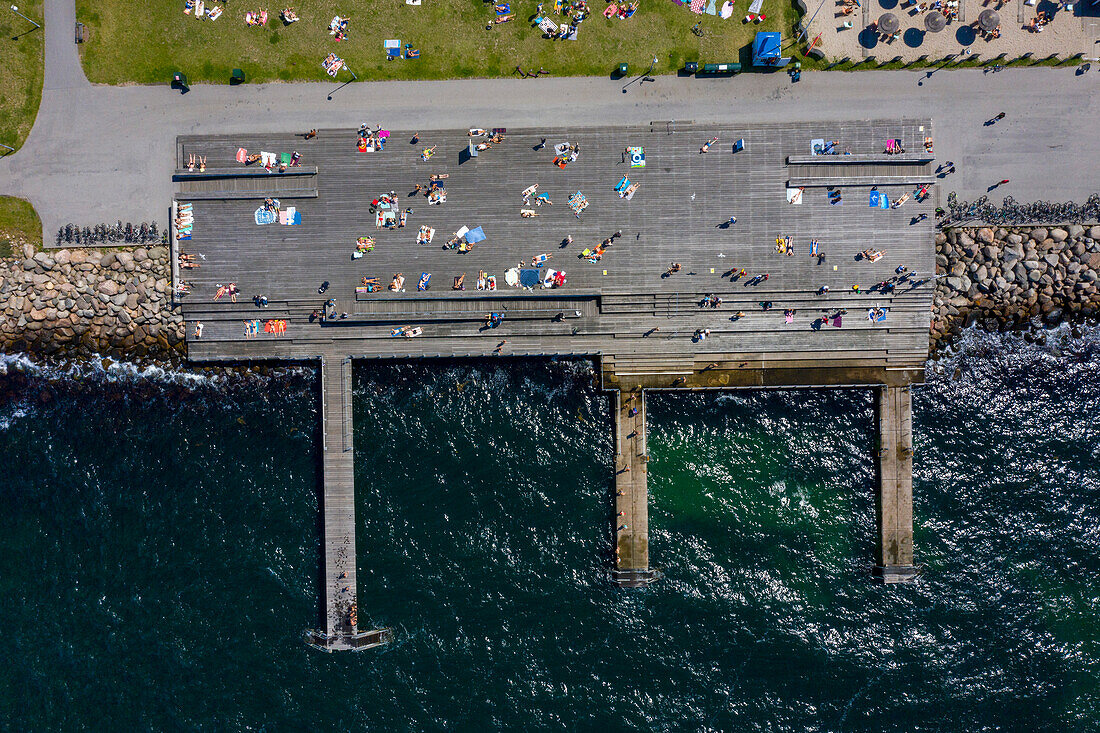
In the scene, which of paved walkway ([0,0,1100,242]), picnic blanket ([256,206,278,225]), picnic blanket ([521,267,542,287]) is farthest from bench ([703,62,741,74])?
picnic blanket ([256,206,278,225])

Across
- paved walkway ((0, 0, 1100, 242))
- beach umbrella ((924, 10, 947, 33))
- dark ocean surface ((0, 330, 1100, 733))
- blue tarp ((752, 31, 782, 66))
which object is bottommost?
dark ocean surface ((0, 330, 1100, 733))

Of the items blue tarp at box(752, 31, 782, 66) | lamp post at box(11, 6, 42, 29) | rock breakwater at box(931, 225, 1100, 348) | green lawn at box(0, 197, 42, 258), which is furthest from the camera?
green lawn at box(0, 197, 42, 258)

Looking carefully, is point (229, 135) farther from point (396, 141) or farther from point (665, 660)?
point (665, 660)

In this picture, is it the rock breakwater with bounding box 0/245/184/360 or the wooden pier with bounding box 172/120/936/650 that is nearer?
the wooden pier with bounding box 172/120/936/650

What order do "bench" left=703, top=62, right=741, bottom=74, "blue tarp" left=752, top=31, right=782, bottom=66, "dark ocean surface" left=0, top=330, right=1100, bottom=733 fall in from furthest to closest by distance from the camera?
1. "dark ocean surface" left=0, top=330, right=1100, bottom=733
2. "bench" left=703, top=62, right=741, bottom=74
3. "blue tarp" left=752, top=31, right=782, bottom=66

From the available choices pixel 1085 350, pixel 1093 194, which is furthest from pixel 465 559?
pixel 1093 194

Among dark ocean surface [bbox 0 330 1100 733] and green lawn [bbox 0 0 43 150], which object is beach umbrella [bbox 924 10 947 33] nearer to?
dark ocean surface [bbox 0 330 1100 733]
